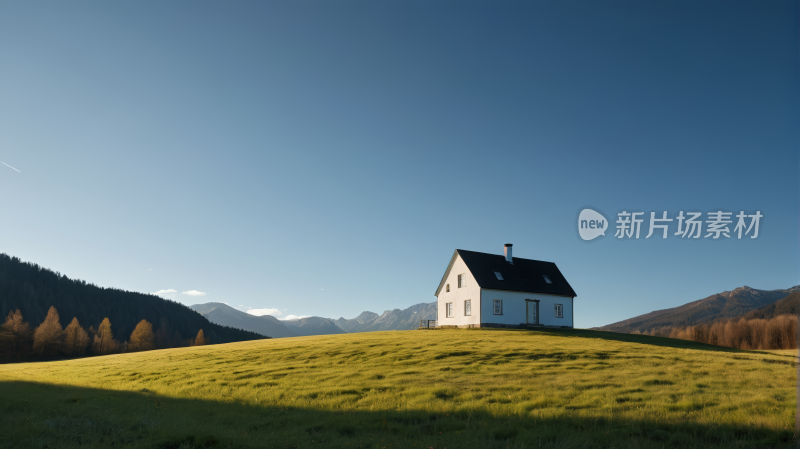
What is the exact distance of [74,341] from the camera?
102m

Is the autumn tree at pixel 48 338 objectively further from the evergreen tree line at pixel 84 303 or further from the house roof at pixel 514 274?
the house roof at pixel 514 274

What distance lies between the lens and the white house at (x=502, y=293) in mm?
48344

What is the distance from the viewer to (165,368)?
1074 inches

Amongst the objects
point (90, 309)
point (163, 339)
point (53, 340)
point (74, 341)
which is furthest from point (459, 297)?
point (90, 309)

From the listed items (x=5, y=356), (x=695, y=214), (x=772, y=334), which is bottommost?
(x=5, y=356)

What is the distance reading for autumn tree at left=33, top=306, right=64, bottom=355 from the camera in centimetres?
9350

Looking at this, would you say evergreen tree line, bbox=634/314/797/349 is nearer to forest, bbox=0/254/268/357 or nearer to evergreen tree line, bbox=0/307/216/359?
evergreen tree line, bbox=0/307/216/359

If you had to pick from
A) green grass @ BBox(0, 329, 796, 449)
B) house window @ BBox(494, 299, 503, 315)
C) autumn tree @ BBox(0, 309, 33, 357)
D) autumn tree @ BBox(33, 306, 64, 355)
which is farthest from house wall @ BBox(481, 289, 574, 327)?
autumn tree @ BBox(0, 309, 33, 357)

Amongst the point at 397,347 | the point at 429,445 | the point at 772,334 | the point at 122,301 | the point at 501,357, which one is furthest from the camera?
the point at 122,301

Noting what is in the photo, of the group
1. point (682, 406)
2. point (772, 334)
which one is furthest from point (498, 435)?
point (772, 334)

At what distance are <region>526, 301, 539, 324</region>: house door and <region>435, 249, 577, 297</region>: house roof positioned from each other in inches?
59.5

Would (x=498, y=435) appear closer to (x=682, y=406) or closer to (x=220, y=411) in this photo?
(x=682, y=406)

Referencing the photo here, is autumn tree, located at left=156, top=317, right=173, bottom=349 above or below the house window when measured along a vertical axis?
below

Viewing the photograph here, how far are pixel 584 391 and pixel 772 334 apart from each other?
7885 centimetres
